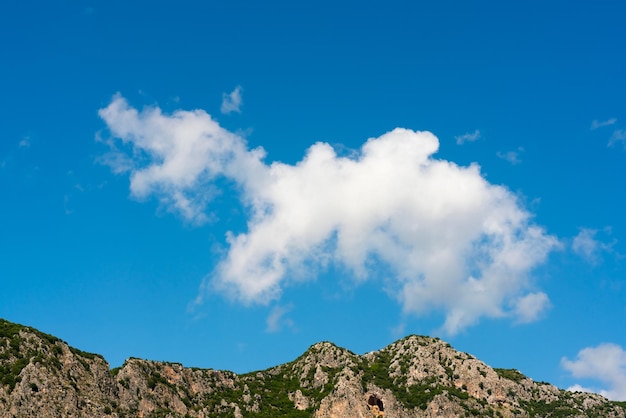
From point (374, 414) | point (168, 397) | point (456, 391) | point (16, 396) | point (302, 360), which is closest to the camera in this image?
point (16, 396)

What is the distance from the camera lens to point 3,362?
11912 centimetres

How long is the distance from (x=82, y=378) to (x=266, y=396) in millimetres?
58392

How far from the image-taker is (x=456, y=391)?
570 ft

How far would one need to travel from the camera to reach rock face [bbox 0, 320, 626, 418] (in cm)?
11825

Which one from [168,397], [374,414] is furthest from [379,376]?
[168,397]

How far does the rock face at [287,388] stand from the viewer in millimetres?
118250

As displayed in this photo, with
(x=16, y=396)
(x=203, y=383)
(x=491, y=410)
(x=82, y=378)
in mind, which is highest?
(x=491, y=410)

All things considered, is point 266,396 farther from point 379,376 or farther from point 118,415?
point 118,415

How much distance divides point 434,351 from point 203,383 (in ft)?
249

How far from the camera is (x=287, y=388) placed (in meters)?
177

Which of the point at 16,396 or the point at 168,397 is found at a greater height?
the point at 168,397

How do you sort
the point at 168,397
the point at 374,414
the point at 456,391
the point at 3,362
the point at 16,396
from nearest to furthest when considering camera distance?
1. the point at 16,396
2. the point at 3,362
3. the point at 168,397
4. the point at 374,414
5. the point at 456,391

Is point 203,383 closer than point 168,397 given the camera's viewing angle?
No

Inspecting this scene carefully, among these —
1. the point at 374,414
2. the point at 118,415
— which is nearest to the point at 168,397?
the point at 118,415
